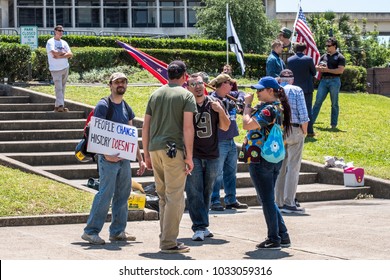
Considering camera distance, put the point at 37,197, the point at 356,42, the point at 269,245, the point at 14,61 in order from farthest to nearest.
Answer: the point at 356,42, the point at 14,61, the point at 37,197, the point at 269,245

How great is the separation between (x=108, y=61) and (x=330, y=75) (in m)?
10.3

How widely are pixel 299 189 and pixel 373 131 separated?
6.23 metres

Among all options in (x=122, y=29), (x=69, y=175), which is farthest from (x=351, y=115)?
(x=122, y=29)

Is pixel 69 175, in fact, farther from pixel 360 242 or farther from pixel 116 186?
pixel 360 242

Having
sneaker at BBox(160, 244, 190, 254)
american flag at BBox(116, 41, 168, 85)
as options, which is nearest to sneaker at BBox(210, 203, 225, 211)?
american flag at BBox(116, 41, 168, 85)

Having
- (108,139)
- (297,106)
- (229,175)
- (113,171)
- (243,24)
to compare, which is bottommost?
(229,175)

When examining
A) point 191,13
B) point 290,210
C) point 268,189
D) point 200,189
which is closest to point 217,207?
point 290,210

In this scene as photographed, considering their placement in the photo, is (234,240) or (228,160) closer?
(234,240)

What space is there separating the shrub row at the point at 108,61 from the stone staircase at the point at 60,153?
3.34 m

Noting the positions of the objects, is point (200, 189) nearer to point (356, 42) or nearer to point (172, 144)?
point (172, 144)

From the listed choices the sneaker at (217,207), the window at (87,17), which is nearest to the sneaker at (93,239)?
the sneaker at (217,207)

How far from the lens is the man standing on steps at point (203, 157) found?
11227mm

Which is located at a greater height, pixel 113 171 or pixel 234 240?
pixel 113 171

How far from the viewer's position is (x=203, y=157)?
1128 cm
